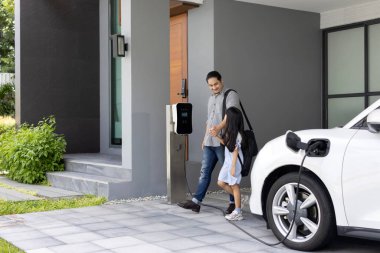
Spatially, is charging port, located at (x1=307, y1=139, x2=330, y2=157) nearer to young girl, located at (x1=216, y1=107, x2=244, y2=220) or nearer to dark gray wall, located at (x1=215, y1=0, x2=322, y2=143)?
young girl, located at (x1=216, y1=107, x2=244, y2=220)

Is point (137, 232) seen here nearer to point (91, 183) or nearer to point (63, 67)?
point (91, 183)

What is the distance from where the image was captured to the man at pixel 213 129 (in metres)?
6.26

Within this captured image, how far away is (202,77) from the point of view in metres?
8.58

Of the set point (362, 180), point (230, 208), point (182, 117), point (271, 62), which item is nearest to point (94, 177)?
point (182, 117)

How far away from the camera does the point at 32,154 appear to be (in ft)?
30.2

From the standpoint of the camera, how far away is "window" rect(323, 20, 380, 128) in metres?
8.94

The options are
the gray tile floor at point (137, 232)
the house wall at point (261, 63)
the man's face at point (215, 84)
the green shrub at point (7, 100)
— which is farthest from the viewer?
the green shrub at point (7, 100)

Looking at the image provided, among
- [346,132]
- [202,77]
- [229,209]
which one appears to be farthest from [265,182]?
[202,77]

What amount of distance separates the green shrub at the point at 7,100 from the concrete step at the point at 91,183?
7117mm

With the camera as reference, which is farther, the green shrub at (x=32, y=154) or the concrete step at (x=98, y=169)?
the green shrub at (x=32, y=154)

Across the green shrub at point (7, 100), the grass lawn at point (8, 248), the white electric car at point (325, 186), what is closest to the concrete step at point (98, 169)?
the grass lawn at point (8, 248)

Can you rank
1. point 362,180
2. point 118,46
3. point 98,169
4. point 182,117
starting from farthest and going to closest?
point 98,169 < point 118,46 < point 182,117 < point 362,180

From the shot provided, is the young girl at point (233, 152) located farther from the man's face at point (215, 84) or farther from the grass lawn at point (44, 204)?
the grass lawn at point (44, 204)

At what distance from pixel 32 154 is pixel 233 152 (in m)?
4.52
